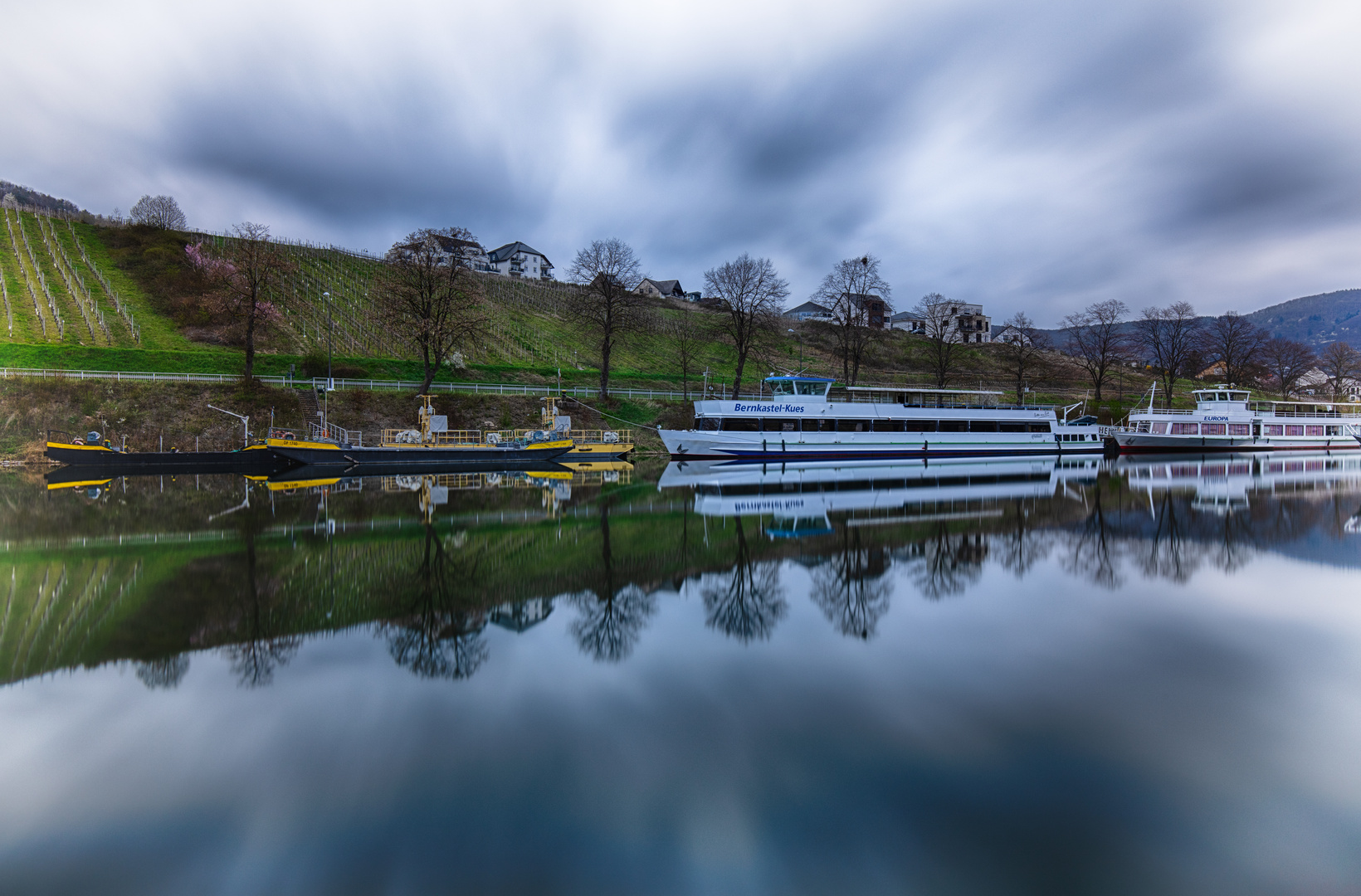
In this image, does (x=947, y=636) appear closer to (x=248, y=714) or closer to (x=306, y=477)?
(x=248, y=714)

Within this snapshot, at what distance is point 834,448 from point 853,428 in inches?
79.9

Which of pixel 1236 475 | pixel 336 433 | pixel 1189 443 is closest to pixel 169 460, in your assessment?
pixel 336 433

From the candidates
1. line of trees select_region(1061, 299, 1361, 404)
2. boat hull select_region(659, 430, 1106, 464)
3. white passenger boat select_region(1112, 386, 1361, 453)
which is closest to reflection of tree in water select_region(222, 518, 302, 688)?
boat hull select_region(659, 430, 1106, 464)

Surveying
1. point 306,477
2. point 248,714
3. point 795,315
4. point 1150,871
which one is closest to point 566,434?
point 306,477

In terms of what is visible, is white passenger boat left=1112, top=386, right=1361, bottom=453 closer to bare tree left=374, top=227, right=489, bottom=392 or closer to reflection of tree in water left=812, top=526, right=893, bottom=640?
reflection of tree in water left=812, top=526, right=893, bottom=640

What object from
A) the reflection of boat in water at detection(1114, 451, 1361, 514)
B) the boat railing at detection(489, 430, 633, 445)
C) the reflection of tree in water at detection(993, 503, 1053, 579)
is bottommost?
the reflection of boat in water at detection(1114, 451, 1361, 514)

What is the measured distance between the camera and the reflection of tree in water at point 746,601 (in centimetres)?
840

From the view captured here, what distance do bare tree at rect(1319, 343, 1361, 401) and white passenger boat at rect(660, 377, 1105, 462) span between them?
74.3 m

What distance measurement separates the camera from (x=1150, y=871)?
3646mm

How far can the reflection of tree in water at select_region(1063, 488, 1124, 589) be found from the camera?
1123cm

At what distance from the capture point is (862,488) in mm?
25766

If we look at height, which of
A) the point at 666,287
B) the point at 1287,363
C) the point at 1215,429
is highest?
the point at 666,287

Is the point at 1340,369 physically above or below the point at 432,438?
above

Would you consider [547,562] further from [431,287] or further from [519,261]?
[519,261]
